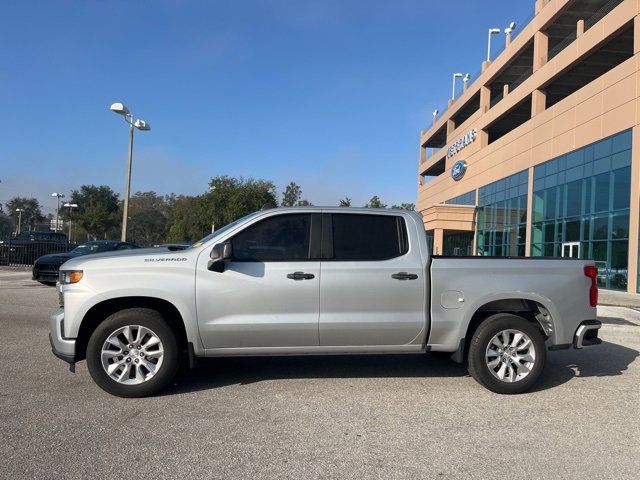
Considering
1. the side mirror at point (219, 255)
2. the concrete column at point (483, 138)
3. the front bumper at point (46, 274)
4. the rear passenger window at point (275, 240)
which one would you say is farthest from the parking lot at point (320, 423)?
the concrete column at point (483, 138)

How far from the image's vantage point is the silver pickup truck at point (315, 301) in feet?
16.5

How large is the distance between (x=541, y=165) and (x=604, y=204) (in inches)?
295

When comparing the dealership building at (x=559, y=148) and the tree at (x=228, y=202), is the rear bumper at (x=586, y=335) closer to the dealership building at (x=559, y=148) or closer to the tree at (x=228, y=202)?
the dealership building at (x=559, y=148)

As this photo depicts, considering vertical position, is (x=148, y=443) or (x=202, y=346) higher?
(x=202, y=346)

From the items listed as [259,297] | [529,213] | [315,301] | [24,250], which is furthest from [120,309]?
[529,213]

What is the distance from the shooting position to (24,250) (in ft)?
80.6

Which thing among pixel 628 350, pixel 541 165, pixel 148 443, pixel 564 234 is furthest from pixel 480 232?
pixel 148 443

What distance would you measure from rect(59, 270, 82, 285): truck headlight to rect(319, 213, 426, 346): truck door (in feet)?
7.91

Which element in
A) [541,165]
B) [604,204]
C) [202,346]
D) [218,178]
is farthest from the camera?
[218,178]

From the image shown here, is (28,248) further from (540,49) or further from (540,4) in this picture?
(540,4)

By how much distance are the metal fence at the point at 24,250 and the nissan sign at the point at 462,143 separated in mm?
32009

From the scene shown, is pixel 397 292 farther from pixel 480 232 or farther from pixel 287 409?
pixel 480 232

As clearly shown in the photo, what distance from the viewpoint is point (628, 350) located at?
26.7 feet

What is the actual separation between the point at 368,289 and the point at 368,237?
0.59m
